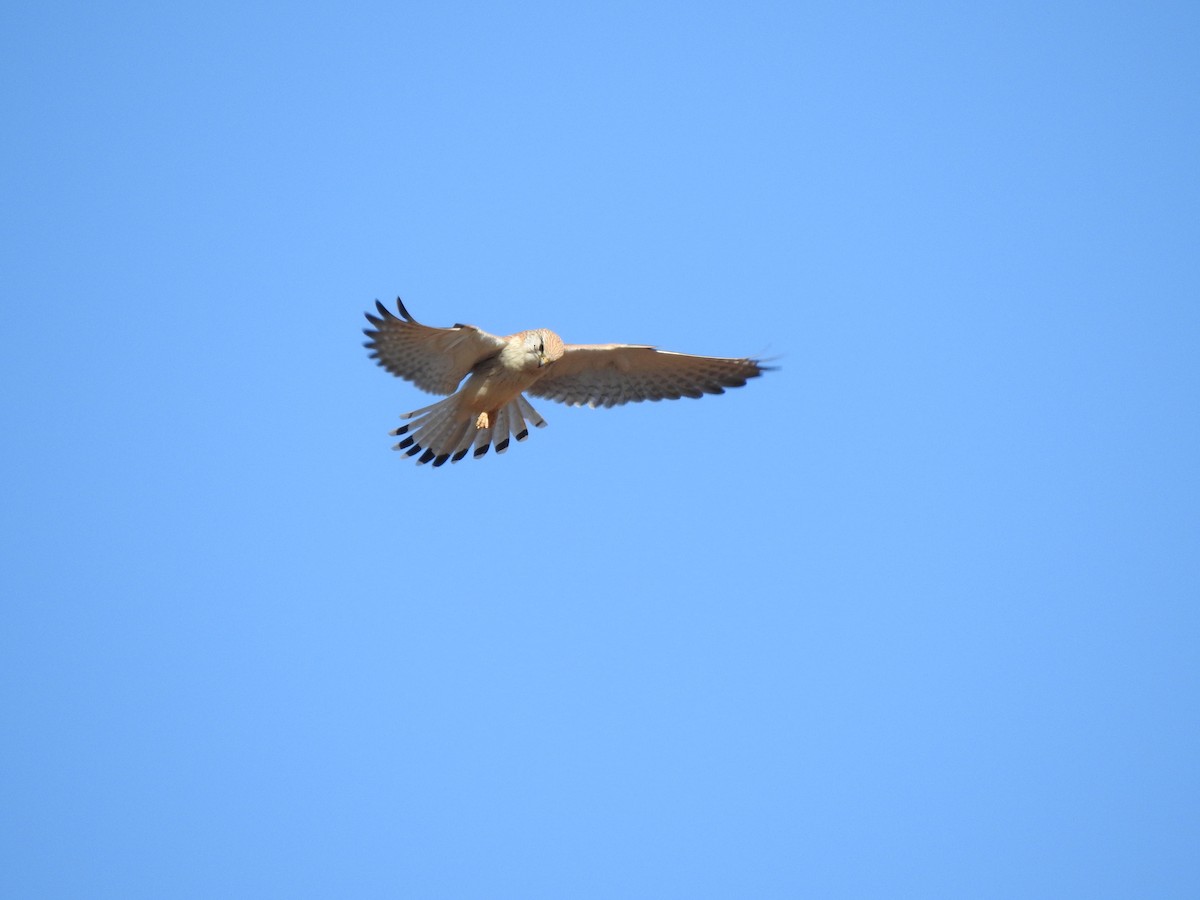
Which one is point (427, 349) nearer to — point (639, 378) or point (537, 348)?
point (537, 348)


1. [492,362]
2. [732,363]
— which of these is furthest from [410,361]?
[732,363]

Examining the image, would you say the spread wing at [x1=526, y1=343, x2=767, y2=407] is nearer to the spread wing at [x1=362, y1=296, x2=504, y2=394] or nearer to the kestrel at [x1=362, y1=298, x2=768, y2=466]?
the kestrel at [x1=362, y1=298, x2=768, y2=466]

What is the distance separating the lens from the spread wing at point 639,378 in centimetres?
1384

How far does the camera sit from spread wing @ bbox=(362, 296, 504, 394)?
1234 cm

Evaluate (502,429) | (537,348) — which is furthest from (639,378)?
(537,348)

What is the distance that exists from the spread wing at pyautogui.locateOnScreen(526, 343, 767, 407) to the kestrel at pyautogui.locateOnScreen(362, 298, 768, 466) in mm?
10

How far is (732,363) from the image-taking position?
1395cm

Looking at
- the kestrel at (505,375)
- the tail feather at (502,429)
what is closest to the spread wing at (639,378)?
the kestrel at (505,375)

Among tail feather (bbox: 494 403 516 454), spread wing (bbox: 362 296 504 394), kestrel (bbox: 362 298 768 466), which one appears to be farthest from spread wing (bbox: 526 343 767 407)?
spread wing (bbox: 362 296 504 394)

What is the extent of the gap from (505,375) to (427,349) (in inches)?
30.2

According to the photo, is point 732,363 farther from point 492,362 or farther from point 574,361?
point 492,362

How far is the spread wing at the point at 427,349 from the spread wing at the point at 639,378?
118 centimetres

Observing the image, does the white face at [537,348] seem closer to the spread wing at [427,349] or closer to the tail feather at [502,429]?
the spread wing at [427,349]

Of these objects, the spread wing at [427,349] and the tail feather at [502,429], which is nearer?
the spread wing at [427,349]
